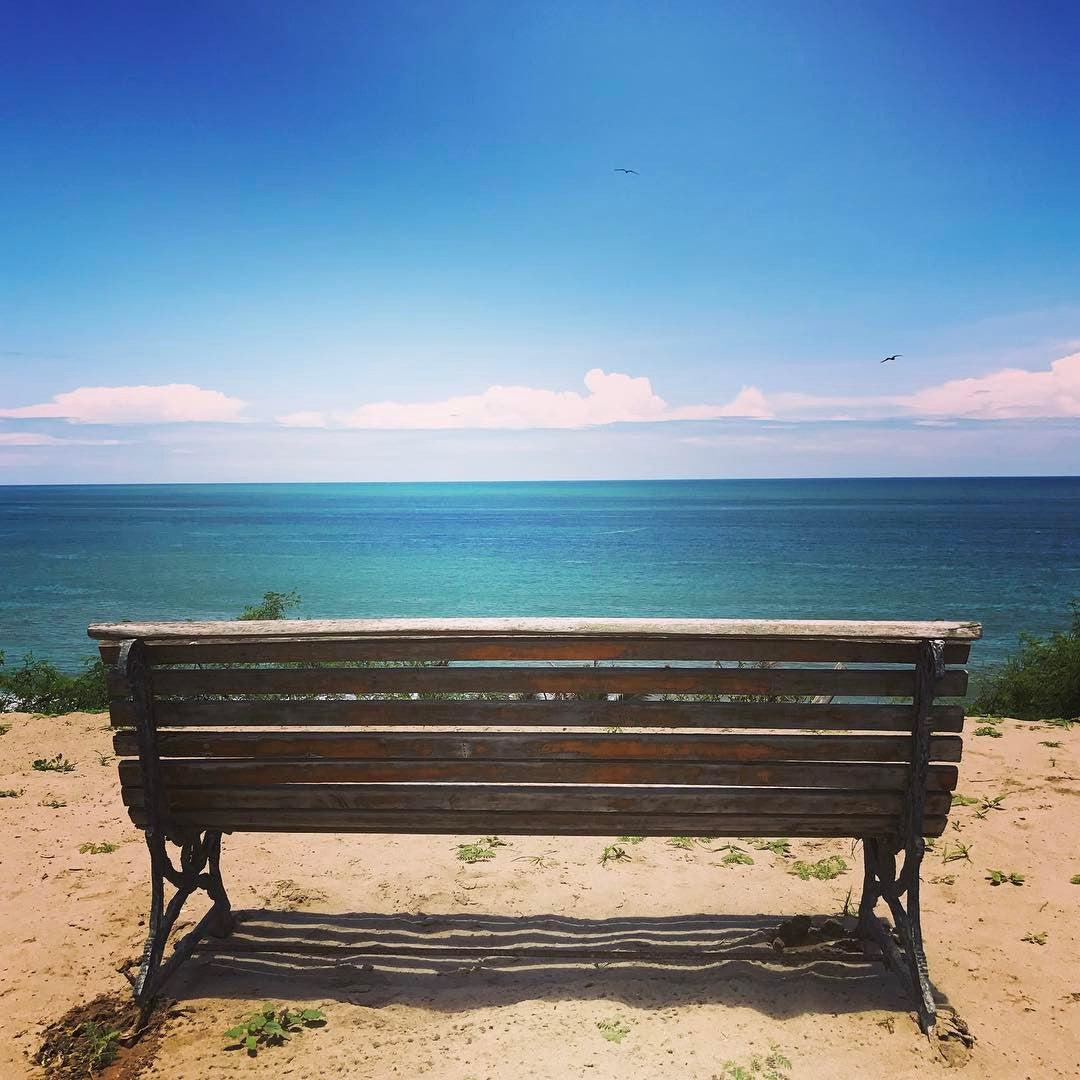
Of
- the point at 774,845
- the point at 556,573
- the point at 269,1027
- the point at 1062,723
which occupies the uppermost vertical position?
the point at 269,1027

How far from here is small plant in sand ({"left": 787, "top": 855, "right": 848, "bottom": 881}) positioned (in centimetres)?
483

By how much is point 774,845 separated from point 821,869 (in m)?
0.52

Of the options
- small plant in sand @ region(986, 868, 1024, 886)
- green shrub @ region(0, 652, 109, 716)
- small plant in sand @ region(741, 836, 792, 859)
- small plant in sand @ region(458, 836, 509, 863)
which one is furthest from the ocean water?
small plant in sand @ region(458, 836, 509, 863)

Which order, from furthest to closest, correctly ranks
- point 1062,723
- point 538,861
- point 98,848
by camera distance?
1. point 1062,723
2. point 98,848
3. point 538,861

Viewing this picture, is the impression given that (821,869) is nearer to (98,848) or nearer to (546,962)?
(546,962)

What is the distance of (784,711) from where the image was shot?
3264 millimetres

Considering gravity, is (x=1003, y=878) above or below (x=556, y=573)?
above

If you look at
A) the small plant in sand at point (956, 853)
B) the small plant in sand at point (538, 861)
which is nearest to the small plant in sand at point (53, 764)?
the small plant in sand at point (538, 861)

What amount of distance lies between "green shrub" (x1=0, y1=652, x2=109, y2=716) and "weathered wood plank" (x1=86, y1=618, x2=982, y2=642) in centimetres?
908

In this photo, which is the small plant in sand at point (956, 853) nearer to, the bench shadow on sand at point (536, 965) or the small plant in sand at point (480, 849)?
the bench shadow on sand at point (536, 965)

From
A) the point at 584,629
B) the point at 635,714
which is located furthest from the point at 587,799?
the point at 584,629

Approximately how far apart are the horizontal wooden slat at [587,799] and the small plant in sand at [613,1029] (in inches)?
36.3

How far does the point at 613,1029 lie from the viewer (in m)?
3.20

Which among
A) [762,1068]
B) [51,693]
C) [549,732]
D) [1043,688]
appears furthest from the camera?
[51,693]
